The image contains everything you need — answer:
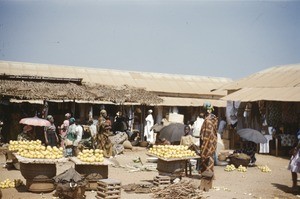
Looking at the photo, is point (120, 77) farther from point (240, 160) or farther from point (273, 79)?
point (240, 160)

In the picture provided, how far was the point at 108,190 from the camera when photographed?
22.4 ft

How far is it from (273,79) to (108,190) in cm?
1359

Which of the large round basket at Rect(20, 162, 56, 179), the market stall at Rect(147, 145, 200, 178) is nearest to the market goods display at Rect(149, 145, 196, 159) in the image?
the market stall at Rect(147, 145, 200, 178)

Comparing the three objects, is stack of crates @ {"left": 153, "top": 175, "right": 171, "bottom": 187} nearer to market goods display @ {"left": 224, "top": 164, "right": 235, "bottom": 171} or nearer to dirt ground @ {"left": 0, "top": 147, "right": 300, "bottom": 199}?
dirt ground @ {"left": 0, "top": 147, "right": 300, "bottom": 199}

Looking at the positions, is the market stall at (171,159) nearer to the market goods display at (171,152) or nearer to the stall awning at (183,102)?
the market goods display at (171,152)

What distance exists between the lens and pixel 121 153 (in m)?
14.6

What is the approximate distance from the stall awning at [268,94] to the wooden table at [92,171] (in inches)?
354

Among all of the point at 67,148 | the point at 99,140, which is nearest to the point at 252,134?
the point at 99,140

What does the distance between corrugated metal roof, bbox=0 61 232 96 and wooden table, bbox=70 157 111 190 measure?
13.4m

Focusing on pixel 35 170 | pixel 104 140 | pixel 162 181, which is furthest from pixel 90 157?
pixel 104 140

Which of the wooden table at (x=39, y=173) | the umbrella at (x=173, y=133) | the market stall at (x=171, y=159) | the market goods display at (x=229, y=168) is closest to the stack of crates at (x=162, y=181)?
the market stall at (x=171, y=159)

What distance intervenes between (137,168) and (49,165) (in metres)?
4.11

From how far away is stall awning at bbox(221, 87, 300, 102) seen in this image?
14.1 m

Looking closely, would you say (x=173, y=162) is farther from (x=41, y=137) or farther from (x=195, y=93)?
(x=195, y=93)
